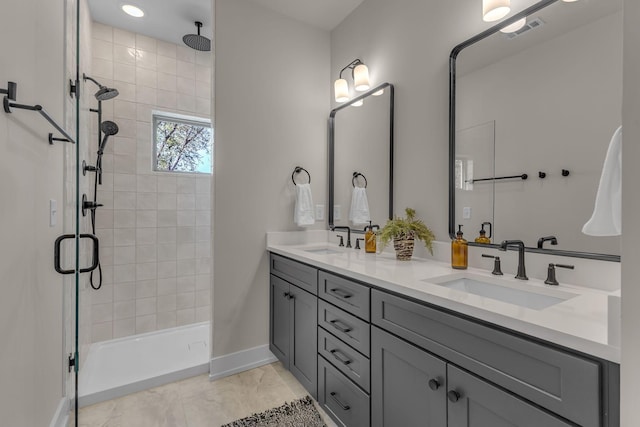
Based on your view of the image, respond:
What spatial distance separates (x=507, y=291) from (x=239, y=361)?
1846 millimetres

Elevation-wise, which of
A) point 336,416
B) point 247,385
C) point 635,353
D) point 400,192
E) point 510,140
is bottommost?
point 247,385

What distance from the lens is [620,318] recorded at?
2.13 feet

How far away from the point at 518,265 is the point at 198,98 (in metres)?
3.12

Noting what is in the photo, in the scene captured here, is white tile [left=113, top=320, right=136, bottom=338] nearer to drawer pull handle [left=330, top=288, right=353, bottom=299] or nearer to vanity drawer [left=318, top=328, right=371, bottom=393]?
vanity drawer [left=318, top=328, right=371, bottom=393]

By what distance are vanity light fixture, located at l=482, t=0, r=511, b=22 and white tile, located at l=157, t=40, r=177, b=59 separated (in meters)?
2.77

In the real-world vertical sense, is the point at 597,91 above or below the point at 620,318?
above

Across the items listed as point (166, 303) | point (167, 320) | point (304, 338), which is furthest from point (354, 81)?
point (167, 320)

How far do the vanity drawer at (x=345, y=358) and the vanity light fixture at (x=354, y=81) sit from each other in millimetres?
1735

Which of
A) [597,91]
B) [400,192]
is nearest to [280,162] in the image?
[400,192]

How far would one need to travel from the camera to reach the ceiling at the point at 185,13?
92.2 inches

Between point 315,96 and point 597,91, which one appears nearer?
point 597,91

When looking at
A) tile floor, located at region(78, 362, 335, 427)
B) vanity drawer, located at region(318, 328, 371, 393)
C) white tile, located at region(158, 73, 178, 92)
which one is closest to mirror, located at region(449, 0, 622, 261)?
vanity drawer, located at region(318, 328, 371, 393)

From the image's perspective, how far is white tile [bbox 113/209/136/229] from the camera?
2729 millimetres

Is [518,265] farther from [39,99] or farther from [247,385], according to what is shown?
[39,99]
